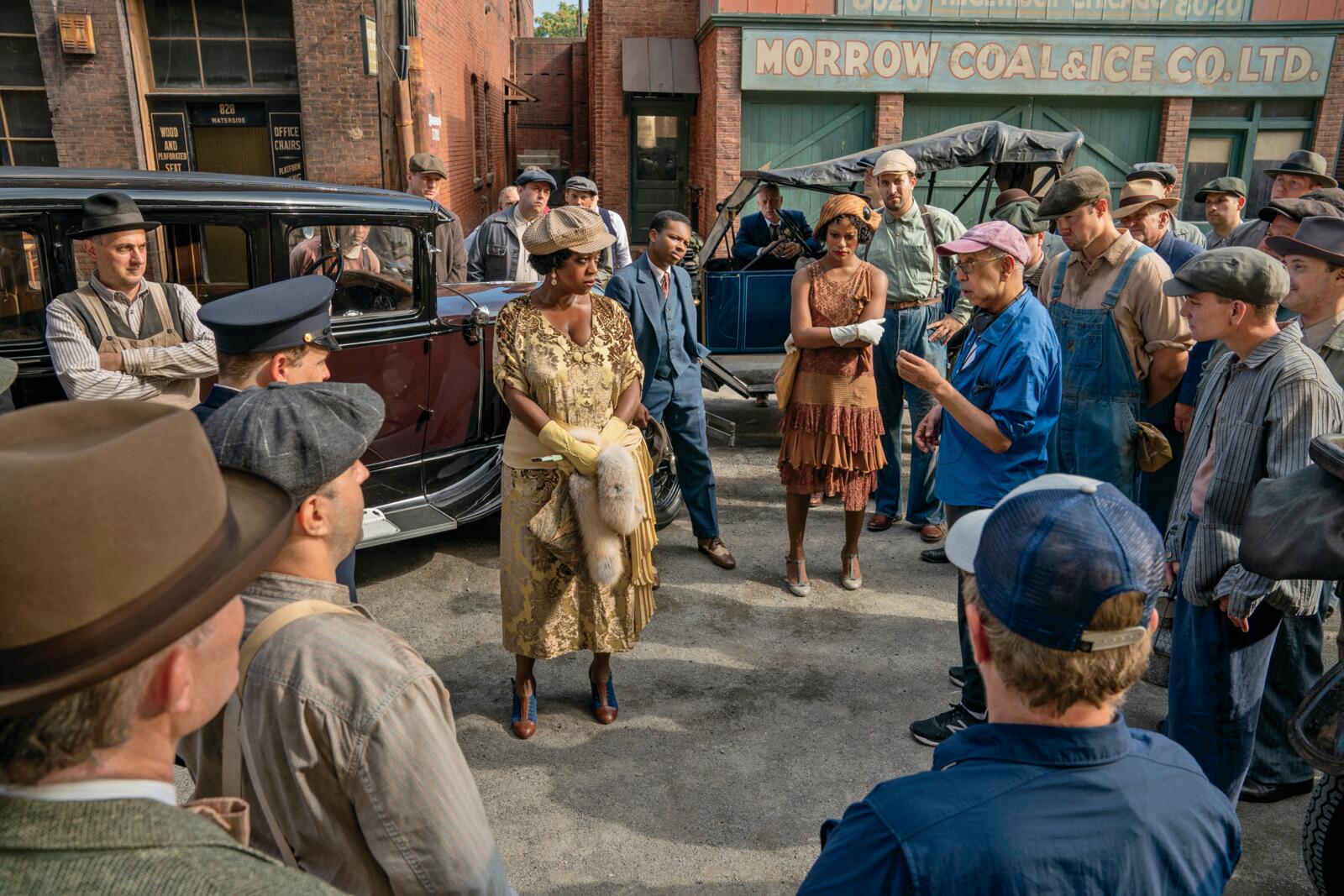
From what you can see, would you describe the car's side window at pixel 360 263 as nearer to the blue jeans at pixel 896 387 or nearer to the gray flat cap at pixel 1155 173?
the blue jeans at pixel 896 387

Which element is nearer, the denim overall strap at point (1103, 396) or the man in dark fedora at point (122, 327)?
the man in dark fedora at point (122, 327)

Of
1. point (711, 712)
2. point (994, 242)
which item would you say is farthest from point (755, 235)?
A: point (711, 712)

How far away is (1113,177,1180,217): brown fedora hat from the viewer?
546 centimetres

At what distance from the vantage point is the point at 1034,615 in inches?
53.9

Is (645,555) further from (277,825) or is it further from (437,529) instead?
(277,825)

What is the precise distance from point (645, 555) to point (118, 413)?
2792 millimetres

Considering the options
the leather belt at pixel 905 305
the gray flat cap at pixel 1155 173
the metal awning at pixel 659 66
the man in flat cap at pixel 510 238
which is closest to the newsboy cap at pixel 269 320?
the leather belt at pixel 905 305

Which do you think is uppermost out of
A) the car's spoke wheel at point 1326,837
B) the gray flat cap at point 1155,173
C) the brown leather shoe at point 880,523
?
the gray flat cap at point 1155,173

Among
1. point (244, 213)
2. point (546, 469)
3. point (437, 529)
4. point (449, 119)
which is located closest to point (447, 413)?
point (437, 529)

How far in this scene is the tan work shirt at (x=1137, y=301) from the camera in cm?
446

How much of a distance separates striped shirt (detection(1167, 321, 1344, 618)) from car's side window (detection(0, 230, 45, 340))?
481 cm

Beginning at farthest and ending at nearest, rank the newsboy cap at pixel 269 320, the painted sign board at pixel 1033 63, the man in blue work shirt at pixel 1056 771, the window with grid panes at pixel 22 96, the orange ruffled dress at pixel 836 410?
the painted sign board at pixel 1033 63
the window with grid panes at pixel 22 96
the orange ruffled dress at pixel 836 410
the newsboy cap at pixel 269 320
the man in blue work shirt at pixel 1056 771

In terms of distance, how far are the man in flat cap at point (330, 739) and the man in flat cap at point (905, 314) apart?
16.1 feet

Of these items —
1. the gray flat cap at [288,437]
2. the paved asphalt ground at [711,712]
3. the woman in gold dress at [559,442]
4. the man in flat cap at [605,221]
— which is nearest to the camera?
the gray flat cap at [288,437]
